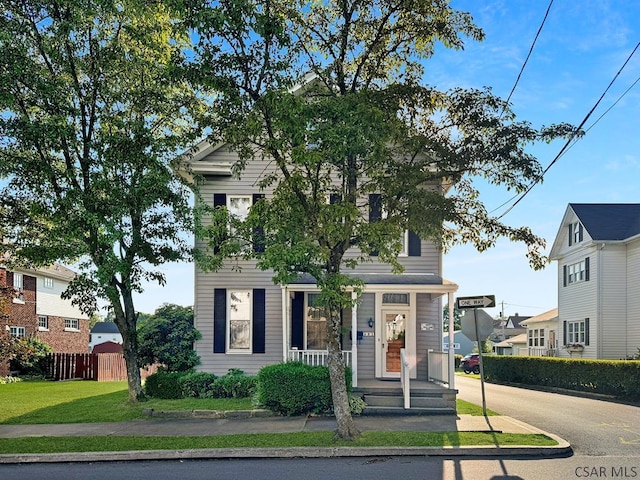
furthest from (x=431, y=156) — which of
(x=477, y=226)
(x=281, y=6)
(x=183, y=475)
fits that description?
(x=183, y=475)

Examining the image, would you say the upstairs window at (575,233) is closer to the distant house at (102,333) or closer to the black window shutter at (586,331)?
the black window shutter at (586,331)

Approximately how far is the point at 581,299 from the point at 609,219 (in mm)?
4438

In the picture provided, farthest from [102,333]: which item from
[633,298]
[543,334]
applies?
[633,298]

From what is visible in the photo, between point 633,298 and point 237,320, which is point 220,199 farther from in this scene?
point 633,298

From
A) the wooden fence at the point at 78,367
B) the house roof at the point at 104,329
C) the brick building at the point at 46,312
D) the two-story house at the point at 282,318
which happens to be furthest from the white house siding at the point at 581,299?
the house roof at the point at 104,329

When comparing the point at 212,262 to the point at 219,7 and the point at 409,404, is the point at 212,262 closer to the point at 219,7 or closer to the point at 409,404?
the point at 219,7

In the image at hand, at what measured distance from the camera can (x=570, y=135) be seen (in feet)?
37.8

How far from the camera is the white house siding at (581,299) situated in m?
28.8

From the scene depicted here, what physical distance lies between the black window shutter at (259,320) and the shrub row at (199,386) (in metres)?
1.25

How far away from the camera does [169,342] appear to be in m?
17.2

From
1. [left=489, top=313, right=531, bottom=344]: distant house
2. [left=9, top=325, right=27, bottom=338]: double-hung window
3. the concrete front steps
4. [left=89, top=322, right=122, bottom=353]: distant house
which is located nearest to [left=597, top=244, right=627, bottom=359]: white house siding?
the concrete front steps

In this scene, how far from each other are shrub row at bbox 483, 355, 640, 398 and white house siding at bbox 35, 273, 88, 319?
23354mm

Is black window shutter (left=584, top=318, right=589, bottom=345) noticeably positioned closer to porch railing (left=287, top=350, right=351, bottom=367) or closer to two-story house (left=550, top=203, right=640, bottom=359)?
two-story house (left=550, top=203, right=640, bottom=359)

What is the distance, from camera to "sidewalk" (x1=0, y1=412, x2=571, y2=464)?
33.3ft
